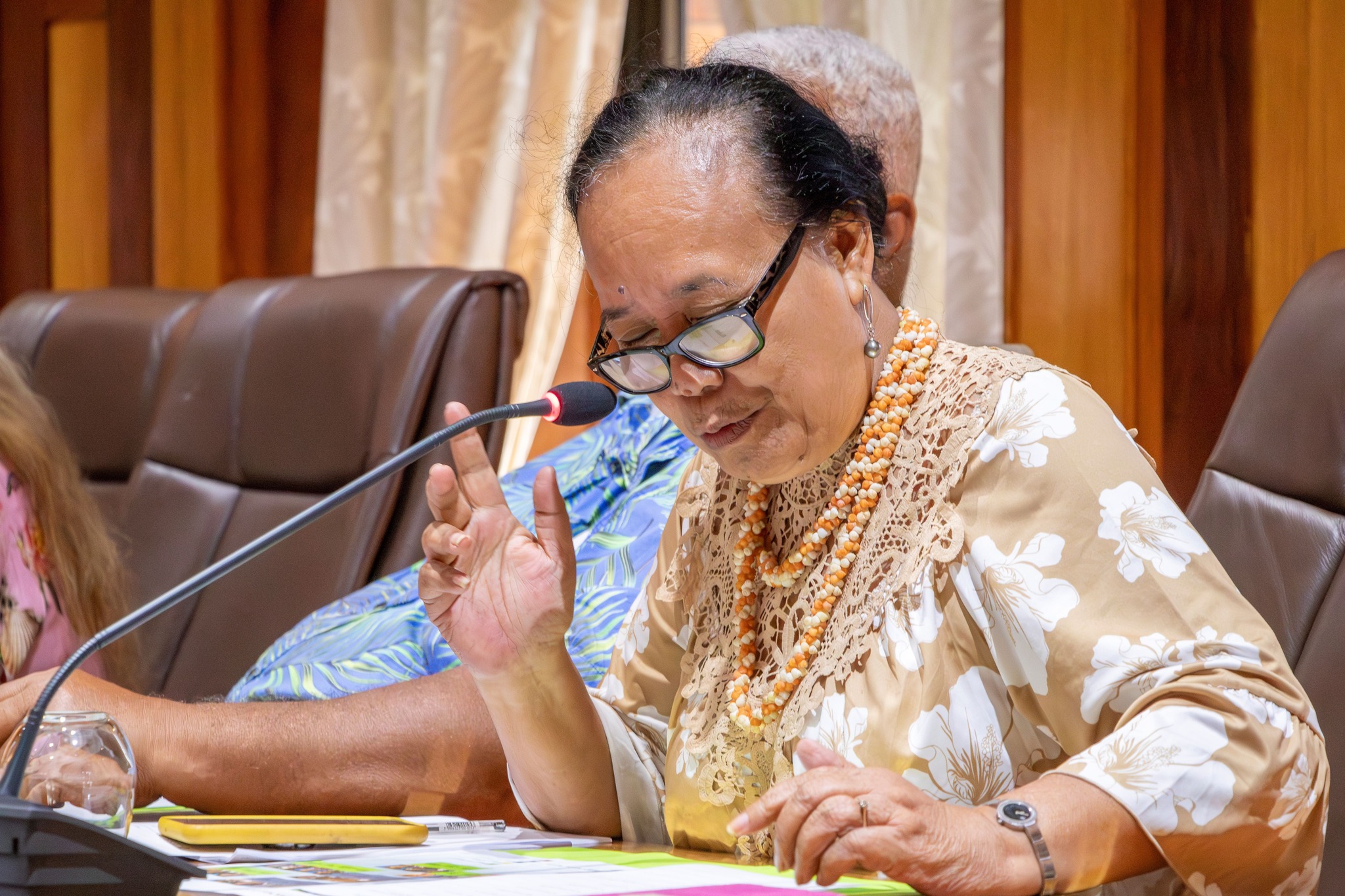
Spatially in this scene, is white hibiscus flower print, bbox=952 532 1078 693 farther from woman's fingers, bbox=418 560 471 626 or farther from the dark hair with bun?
woman's fingers, bbox=418 560 471 626

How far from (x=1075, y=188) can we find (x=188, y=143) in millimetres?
2257

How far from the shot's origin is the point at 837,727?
111 cm

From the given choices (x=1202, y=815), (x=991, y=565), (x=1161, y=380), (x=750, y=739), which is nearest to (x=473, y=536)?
(x=750, y=739)

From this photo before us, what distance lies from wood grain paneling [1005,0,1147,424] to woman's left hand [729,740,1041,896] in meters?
1.43

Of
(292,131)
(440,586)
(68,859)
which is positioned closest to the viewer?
(68,859)

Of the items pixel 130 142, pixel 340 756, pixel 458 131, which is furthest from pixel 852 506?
pixel 130 142

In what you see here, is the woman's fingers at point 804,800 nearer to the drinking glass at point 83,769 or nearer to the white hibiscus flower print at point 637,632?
the drinking glass at point 83,769

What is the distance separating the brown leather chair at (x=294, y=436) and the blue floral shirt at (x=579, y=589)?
265 mm

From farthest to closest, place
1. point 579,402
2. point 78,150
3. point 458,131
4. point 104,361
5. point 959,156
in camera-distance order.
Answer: point 78,150 < point 458,131 < point 104,361 < point 959,156 < point 579,402

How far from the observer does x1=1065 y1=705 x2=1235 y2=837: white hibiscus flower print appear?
35.0 inches

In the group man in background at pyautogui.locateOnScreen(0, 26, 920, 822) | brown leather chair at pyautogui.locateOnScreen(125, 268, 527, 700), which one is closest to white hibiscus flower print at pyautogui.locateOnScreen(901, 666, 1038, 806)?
man in background at pyautogui.locateOnScreen(0, 26, 920, 822)

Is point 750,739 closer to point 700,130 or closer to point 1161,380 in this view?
point 700,130

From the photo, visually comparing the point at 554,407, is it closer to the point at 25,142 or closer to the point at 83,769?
the point at 83,769

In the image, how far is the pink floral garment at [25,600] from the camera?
185 cm
